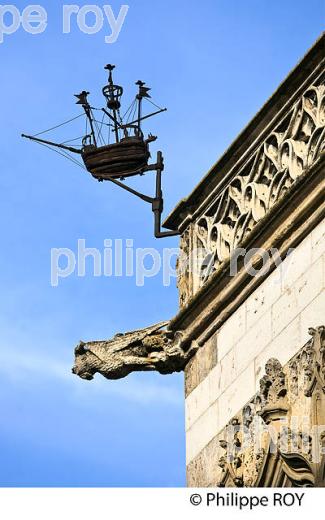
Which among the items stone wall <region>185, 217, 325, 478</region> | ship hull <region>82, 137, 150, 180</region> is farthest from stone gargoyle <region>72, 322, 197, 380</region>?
ship hull <region>82, 137, 150, 180</region>

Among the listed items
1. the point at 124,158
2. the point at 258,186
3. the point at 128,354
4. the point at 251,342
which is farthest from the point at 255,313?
the point at 124,158

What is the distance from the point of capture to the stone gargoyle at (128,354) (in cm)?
1856

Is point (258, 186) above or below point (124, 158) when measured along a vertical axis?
below

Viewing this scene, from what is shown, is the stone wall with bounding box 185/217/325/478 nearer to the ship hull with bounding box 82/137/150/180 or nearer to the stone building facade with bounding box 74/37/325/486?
the stone building facade with bounding box 74/37/325/486

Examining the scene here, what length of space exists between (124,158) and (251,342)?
2.75 metres

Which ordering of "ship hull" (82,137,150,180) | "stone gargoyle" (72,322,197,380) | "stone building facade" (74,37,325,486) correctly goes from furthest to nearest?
"ship hull" (82,137,150,180), "stone gargoyle" (72,322,197,380), "stone building facade" (74,37,325,486)

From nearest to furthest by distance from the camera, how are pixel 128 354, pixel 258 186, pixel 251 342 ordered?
pixel 251 342, pixel 258 186, pixel 128 354

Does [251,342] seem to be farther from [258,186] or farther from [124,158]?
[124,158]

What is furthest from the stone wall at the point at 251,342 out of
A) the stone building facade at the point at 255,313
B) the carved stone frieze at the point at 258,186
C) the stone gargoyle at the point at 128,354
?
the carved stone frieze at the point at 258,186

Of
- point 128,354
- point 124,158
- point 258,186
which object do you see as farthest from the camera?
point 124,158

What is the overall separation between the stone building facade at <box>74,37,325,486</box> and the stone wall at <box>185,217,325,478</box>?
0.01 meters

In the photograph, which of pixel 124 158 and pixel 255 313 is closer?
pixel 255 313

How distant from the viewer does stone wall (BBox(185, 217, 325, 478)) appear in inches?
652

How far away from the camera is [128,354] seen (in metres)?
18.7
